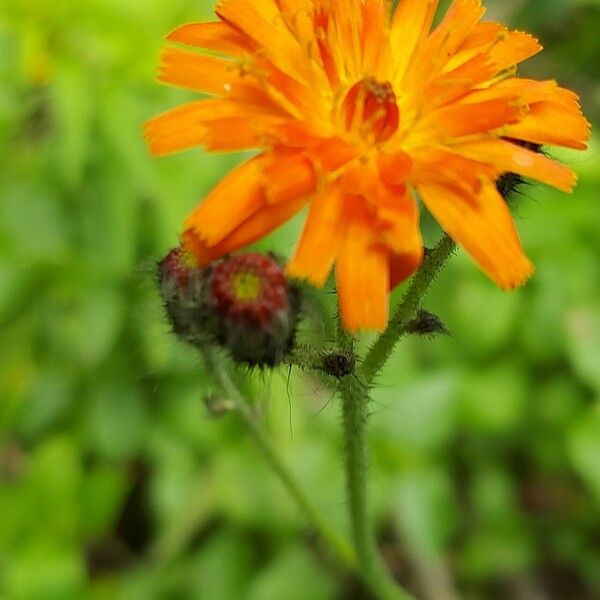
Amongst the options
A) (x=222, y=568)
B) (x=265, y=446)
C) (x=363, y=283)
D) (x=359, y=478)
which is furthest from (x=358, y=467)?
(x=222, y=568)

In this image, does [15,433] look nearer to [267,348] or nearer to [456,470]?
[456,470]

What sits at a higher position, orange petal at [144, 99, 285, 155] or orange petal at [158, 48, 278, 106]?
orange petal at [158, 48, 278, 106]

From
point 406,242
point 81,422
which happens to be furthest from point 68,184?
point 406,242

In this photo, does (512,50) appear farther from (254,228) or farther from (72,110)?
(72,110)

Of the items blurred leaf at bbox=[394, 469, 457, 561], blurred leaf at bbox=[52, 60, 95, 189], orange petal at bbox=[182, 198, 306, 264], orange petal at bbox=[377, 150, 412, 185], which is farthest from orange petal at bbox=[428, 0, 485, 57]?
blurred leaf at bbox=[394, 469, 457, 561]

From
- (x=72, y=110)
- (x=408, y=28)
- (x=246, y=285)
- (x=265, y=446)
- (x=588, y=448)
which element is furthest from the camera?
(x=72, y=110)

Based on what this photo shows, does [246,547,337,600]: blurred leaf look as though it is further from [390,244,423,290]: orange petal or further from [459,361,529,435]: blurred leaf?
[390,244,423,290]: orange petal

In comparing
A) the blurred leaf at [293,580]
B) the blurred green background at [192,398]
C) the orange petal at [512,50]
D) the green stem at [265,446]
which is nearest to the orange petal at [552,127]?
the orange petal at [512,50]
